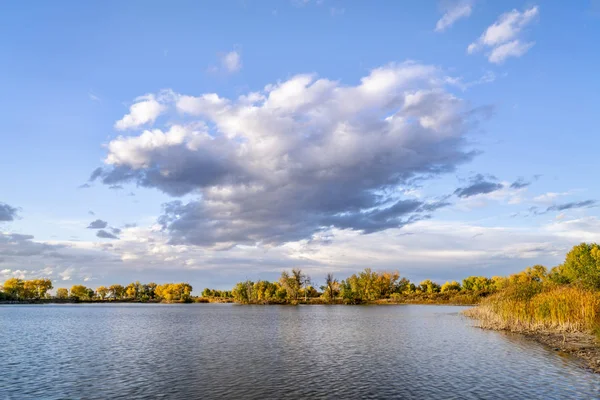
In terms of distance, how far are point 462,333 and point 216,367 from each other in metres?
41.8

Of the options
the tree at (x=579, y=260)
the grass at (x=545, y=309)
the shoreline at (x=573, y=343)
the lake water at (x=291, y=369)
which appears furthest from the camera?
the tree at (x=579, y=260)

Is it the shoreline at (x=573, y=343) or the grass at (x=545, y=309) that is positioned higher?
the grass at (x=545, y=309)

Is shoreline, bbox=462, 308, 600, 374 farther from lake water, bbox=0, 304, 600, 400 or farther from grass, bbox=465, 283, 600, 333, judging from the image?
lake water, bbox=0, 304, 600, 400

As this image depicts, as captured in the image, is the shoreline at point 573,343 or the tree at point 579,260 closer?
the shoreline at point 573,343

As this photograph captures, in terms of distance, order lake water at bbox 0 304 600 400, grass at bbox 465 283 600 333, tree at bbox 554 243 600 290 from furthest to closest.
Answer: tree at bbox 554 243 600 290, grass at bbox 465 283 600 333, lake water at bbox 0 304 600 400

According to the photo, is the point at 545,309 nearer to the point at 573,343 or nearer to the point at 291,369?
the point at 573,343

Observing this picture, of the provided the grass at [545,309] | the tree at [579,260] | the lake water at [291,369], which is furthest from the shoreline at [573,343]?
the tree at [579,260]

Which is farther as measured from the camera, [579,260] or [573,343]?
[579,260]

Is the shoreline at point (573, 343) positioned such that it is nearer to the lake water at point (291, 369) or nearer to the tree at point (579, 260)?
the lake water at point (291, 369)

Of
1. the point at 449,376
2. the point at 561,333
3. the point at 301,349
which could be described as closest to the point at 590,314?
the point at 561,333

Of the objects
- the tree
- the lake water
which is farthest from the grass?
the tree

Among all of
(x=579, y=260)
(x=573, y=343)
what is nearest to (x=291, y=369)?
(x=573, y=343)

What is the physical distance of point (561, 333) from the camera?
50969mm

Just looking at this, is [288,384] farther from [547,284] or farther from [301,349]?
[547,284]
